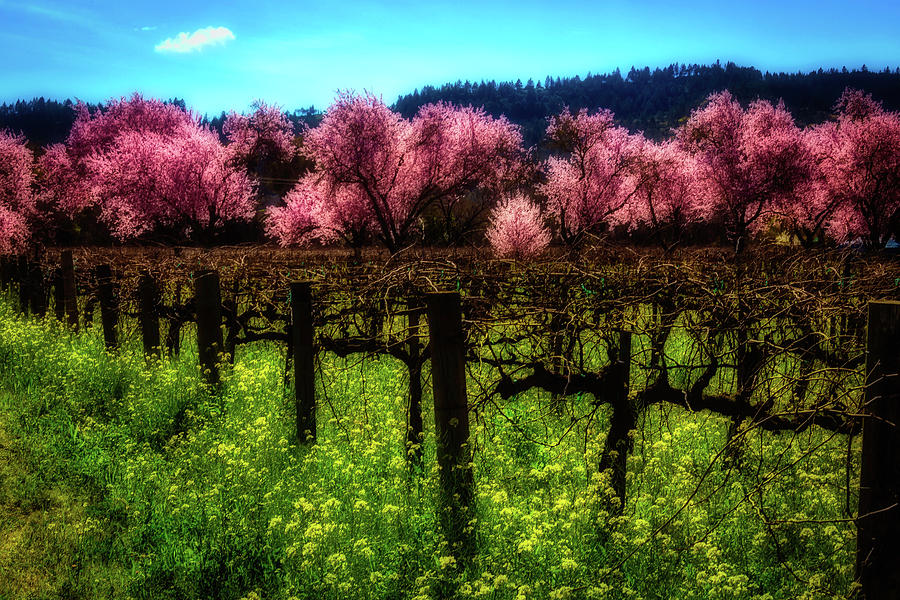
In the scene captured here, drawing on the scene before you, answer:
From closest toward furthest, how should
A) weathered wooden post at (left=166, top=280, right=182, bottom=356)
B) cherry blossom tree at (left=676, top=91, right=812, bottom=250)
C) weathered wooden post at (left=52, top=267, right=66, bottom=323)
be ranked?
weathered wooden post at (left=166, top=280, right=182, bottom=356) < weathered wooden post at (left=52, top=267, right=66, bottom=323) < cherry blossom tree at (left=676, top=91, right=812, bottom=250)

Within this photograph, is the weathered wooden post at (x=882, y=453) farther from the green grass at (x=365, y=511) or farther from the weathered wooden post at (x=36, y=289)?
the weathered wooden post at (x=36, y=289)

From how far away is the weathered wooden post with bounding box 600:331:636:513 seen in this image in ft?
16.3

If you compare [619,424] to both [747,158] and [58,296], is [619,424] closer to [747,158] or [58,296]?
[58,296]

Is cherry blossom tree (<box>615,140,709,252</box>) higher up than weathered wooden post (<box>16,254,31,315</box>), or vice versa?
cherry blossom tree (<box>615,140,709,252</box>)

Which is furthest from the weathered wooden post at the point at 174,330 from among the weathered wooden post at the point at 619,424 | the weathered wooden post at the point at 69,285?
the weathered wooden post at the point at 619,424

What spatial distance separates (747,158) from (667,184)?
5.09m

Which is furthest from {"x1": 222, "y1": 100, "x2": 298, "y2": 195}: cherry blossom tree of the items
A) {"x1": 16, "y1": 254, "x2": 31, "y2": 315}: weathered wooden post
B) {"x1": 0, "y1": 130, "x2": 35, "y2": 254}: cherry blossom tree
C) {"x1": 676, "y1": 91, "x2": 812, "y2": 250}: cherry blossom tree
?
{"x1": 676, "y1": 91, "x2": 812, "y2": 250}: cherry blossom tree

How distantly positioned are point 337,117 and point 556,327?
24895mm

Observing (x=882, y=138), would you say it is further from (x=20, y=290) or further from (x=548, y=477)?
(x=20, y=290)

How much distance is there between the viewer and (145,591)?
4.27 m

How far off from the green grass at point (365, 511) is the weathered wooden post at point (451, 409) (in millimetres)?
141

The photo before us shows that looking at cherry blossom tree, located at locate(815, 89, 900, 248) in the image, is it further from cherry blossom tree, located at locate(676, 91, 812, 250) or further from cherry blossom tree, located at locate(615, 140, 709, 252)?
cherry blossom tree, located at locate(615, 140, 709, 252)

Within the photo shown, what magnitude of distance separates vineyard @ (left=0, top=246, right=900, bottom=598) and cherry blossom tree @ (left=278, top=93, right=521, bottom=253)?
2128 cm

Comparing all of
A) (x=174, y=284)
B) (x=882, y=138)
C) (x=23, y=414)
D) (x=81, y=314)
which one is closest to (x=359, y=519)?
(x=23, y=414)
